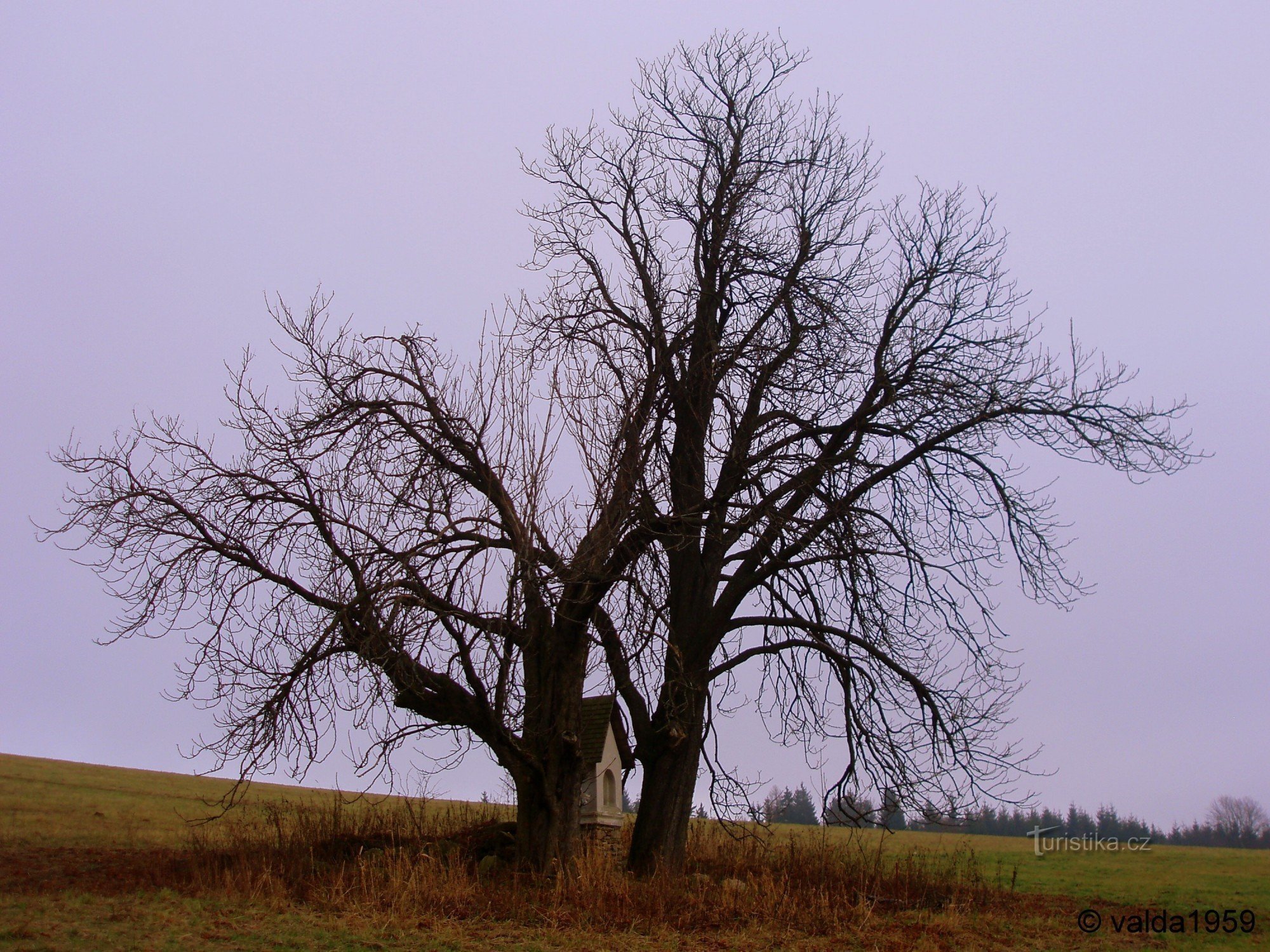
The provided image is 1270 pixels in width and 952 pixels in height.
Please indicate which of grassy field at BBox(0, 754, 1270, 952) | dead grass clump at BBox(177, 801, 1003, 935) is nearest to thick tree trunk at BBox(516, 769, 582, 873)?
dead grass clump at BBox(177, 801, 1003, 935)

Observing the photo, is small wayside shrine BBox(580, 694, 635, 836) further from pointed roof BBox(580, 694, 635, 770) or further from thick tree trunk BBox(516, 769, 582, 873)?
thick tree trunk BBox(516, 769, 582, 873)

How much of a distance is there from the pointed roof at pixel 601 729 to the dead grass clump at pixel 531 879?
1811 mm

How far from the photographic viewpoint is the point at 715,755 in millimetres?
13273

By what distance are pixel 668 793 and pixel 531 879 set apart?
2.25 metres

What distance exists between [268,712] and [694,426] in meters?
7.07

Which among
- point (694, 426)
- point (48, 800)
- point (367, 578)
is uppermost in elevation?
point (694, 426)

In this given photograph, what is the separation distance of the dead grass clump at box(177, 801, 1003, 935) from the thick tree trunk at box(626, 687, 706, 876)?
1.47 feet

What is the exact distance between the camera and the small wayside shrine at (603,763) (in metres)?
15.1

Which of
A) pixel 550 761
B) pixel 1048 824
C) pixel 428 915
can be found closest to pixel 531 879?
pixel 550 761

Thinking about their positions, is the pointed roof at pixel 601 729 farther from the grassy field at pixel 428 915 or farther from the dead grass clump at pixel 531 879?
the grassy field at pixel 428 915

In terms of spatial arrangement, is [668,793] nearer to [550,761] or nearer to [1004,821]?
[550,761]

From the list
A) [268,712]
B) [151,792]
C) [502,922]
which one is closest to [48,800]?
[151,792]

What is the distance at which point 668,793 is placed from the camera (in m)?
13.2

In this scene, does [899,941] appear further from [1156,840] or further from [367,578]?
[1156,840]
